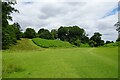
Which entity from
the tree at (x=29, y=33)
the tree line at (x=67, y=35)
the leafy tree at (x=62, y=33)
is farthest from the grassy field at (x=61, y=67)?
the leafy tree at (x=62, y=33)

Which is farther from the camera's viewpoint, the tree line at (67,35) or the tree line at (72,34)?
the tree line at (72,34)

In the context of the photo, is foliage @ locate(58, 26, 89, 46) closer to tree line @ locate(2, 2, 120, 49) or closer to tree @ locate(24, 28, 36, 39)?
tree line @ locate(2, 2, 120, 49)

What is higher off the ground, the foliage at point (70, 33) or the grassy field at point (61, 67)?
the foliage at point (70, 33)

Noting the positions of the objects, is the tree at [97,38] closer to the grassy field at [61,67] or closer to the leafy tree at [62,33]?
the leafy tree at [62,33]

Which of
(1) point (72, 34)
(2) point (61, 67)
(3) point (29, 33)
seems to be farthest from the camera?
(1) point (72, 34)

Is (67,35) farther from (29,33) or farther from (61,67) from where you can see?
(61,67)

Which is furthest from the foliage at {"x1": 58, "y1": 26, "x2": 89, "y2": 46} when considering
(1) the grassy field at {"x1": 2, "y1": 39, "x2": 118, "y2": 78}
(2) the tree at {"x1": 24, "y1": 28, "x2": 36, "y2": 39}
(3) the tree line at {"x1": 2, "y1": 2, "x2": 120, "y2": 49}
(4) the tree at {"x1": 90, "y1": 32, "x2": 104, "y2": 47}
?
(1) the grassy field at {"x1": 2, "y1": 39, "x2": 118, "y2": 78}

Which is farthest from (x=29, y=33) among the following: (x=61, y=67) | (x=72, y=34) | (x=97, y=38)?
(x=61, y=67)

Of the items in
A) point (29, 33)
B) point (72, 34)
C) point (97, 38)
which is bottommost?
point (97, 38)

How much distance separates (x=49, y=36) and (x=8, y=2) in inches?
3561

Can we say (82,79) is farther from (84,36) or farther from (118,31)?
(84,36)

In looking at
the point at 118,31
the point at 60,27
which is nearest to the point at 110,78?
the point at 118,31

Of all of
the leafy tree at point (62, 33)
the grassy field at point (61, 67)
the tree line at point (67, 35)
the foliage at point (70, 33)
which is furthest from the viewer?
the leafy tree at point (62, 33)

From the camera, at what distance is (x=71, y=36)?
145 m
